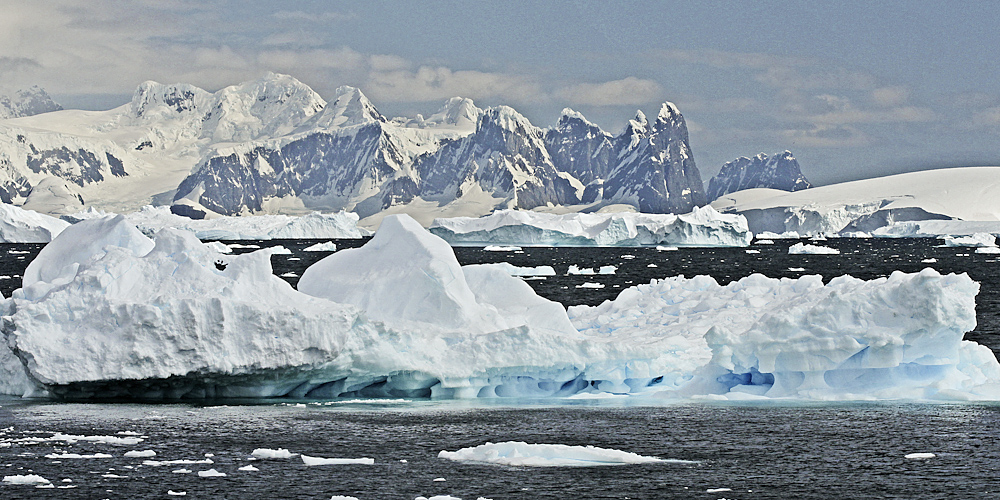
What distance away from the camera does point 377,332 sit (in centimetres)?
1692

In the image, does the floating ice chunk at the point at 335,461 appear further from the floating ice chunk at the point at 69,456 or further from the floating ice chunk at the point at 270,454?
the floating ice chunk at the point at 69,456

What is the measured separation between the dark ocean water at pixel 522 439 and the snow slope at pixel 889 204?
13347cm

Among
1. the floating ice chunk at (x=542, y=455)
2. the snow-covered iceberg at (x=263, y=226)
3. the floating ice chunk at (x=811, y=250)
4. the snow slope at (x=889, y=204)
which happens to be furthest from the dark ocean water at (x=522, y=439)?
the snow slope at (x=889, y=204)

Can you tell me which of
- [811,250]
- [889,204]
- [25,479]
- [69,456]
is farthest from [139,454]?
[889,204]

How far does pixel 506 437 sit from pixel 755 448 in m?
3.25

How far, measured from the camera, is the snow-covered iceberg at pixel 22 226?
92000mm

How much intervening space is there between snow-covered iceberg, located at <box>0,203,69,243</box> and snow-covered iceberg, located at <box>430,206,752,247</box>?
38571 mm

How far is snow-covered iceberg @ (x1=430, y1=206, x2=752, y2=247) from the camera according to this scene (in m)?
97.6

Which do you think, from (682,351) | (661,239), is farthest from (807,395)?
(661,239)

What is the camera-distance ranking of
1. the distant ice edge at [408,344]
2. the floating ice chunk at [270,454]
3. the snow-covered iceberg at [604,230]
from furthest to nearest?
the snow-covered iceberg at [604,230], the distant ice edge at [408,344], the floating ice chunk at [270,454]

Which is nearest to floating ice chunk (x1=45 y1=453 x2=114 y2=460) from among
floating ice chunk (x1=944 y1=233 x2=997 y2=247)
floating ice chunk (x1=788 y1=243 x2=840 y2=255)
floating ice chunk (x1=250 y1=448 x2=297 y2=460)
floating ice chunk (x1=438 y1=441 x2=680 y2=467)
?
floating ice chunk (x1=250 y1=448 x2=297 y2=460)

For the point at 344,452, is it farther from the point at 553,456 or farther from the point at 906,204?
the point at 906,204

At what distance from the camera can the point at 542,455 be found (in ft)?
40.9

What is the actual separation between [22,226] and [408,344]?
283 ft
